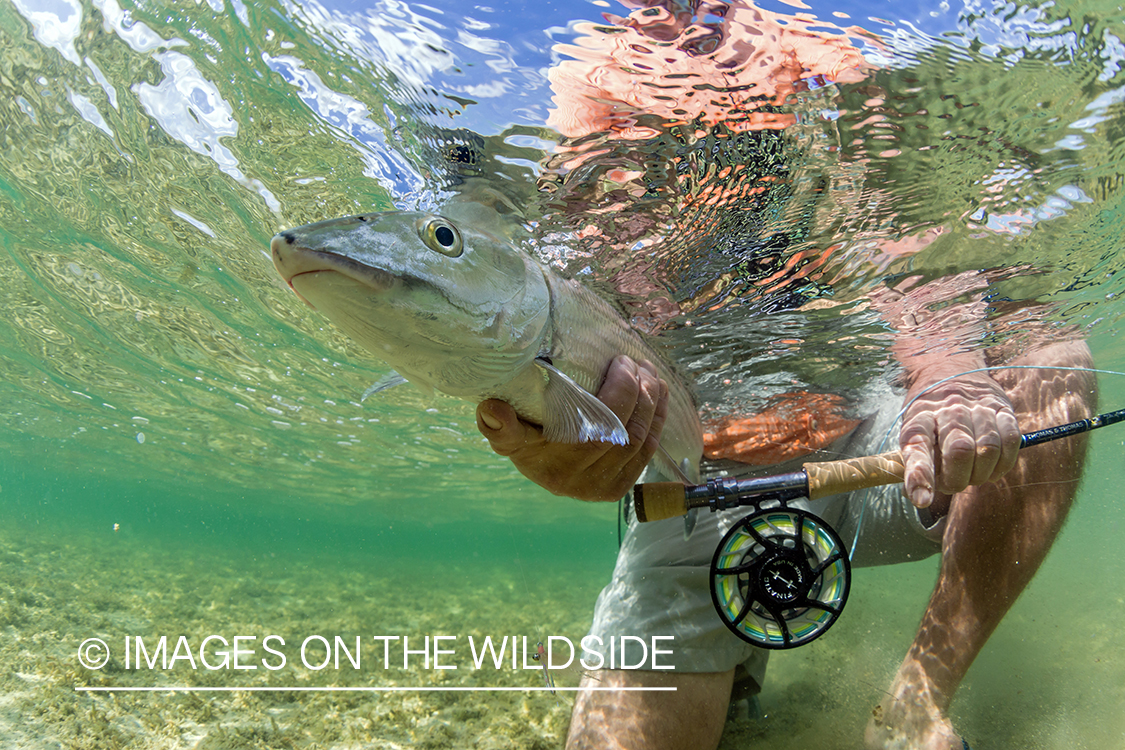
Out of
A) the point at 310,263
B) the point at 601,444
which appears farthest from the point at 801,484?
the point at 310,263

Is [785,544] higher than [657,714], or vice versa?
[785,544]

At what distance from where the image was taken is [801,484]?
3.38m

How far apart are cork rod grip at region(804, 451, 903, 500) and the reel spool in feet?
0.74

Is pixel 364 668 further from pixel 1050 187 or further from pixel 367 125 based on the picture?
pixel 1050 187

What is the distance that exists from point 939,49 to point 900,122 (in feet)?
1.66

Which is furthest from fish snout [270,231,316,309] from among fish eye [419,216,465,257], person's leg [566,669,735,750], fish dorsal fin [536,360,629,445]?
person's leg [566,669,735,750]

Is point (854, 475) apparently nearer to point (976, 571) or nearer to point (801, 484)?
point (801, 484)

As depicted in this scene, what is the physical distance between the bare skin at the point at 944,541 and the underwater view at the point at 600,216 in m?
0.72

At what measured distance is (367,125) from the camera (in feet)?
14.3

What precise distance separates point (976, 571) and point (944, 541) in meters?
0.34

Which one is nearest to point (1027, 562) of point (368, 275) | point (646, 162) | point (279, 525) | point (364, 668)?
point (646, 162)

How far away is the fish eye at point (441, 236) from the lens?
209 centimetres

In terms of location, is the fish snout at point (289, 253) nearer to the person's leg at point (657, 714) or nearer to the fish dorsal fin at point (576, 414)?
the fish dorsal fin at point (576, 414)

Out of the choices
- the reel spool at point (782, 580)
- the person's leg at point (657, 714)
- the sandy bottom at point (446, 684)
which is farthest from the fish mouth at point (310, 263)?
the sandy bottom at point (446, 684)
